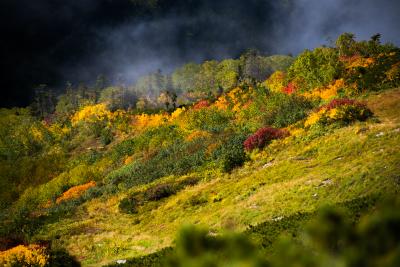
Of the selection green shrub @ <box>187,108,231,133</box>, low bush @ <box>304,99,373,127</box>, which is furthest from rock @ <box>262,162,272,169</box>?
green shrub @ <box>187,108,231,133</box>

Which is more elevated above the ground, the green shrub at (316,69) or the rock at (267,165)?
the green shrub at (316,69)

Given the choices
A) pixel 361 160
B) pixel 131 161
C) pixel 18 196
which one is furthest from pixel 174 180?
pixel 18 196

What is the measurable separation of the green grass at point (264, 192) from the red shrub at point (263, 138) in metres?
1.23

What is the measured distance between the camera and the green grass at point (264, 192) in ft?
60.2

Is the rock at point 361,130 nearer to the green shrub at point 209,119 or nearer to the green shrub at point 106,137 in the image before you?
the green shrub at point 209,119

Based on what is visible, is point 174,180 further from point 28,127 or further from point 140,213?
point 28,127

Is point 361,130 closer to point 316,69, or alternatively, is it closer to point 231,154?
point 231,154

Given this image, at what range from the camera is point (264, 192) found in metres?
21.7

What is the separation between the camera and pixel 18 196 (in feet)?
194

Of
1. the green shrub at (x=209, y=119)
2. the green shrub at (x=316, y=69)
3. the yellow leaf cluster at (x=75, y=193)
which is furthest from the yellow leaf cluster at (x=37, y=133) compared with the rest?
the green shrub at (x=316, y=69)

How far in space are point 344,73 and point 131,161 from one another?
92.5 feet

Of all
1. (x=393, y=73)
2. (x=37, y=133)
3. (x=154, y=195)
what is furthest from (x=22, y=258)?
(x=37, y=133)

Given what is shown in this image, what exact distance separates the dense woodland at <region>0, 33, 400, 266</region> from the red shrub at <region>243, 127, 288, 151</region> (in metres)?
0.09

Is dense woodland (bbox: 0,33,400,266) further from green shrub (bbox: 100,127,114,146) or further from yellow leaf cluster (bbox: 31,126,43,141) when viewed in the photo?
yellow leaf cluster (bbox: 31,126,43,141)
